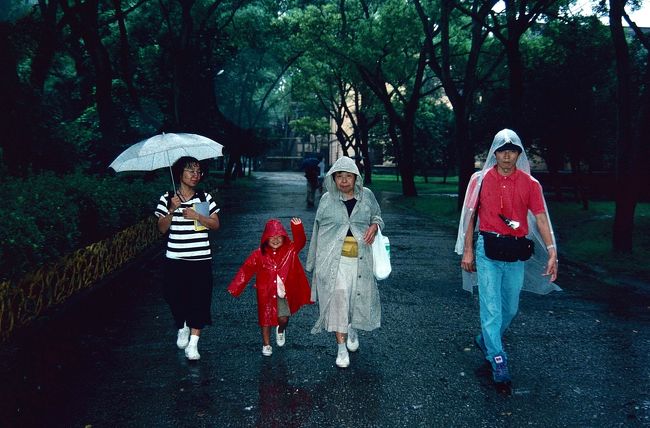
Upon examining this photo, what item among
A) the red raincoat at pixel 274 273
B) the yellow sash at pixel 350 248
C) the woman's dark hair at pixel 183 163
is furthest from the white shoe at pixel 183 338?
the yellow sash at pixel 350 248

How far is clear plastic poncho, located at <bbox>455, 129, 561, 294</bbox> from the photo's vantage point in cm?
505

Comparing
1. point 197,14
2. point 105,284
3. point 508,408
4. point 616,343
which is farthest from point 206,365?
point 197,14

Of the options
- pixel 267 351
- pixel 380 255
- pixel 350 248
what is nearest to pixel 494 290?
pixel 380 255

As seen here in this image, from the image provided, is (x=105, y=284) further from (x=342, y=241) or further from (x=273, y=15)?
(x=273, y=15)

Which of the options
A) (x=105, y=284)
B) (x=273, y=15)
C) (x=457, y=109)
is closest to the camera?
(x=105, y=284)

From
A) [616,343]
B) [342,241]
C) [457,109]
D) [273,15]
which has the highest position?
[273,15]

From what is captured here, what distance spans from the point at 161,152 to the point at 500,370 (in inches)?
141

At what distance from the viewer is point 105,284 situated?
326 inches

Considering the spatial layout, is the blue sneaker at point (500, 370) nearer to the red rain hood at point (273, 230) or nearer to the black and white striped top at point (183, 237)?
the red rain hood at point (273, 230)

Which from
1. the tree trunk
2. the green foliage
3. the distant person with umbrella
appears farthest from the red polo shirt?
the distant person with umbrella

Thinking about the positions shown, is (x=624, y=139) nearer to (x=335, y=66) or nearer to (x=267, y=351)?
(x=267, y=351)

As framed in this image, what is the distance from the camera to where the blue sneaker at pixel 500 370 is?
16.0 ft

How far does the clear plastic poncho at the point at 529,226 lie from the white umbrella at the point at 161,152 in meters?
2.36

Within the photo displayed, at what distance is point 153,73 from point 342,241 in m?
25.6
